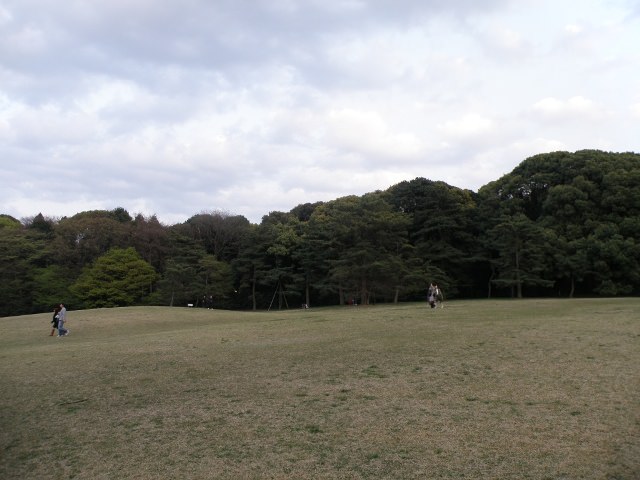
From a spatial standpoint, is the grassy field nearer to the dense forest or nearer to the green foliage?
the dense forest

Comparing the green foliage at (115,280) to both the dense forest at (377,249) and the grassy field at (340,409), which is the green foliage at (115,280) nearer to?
the dense forest at (377,249)

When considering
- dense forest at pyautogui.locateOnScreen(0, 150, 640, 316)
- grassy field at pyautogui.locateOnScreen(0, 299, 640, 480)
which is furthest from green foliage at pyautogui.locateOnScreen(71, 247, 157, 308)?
grassy field at pyautogui.locateOnScreen(0, 299, 640, 480)

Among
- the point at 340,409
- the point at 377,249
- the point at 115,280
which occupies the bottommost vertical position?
the point at 340,409

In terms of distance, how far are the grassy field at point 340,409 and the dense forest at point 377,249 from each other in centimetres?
2410

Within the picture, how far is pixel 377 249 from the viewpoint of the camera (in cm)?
3778

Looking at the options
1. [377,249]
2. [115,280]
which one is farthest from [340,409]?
[115,280]

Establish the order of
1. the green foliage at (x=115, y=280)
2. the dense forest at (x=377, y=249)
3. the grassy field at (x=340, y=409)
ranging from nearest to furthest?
the grassy field at (x=340, y=409) → the dense forest at (x=377, y=249) → the green foliage at (x=115, y=280)

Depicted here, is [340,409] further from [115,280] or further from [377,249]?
[115,280]

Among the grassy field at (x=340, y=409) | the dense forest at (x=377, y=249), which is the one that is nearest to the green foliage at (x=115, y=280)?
the dense forest at (x=377, y=249)

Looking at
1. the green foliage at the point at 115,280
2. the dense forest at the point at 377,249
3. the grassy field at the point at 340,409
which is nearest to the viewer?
the grassy field at the point at 340,409

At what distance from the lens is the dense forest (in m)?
39.0

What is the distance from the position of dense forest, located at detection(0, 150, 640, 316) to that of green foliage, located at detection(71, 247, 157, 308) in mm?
147

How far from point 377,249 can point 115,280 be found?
28862 mm

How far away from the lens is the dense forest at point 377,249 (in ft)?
128
